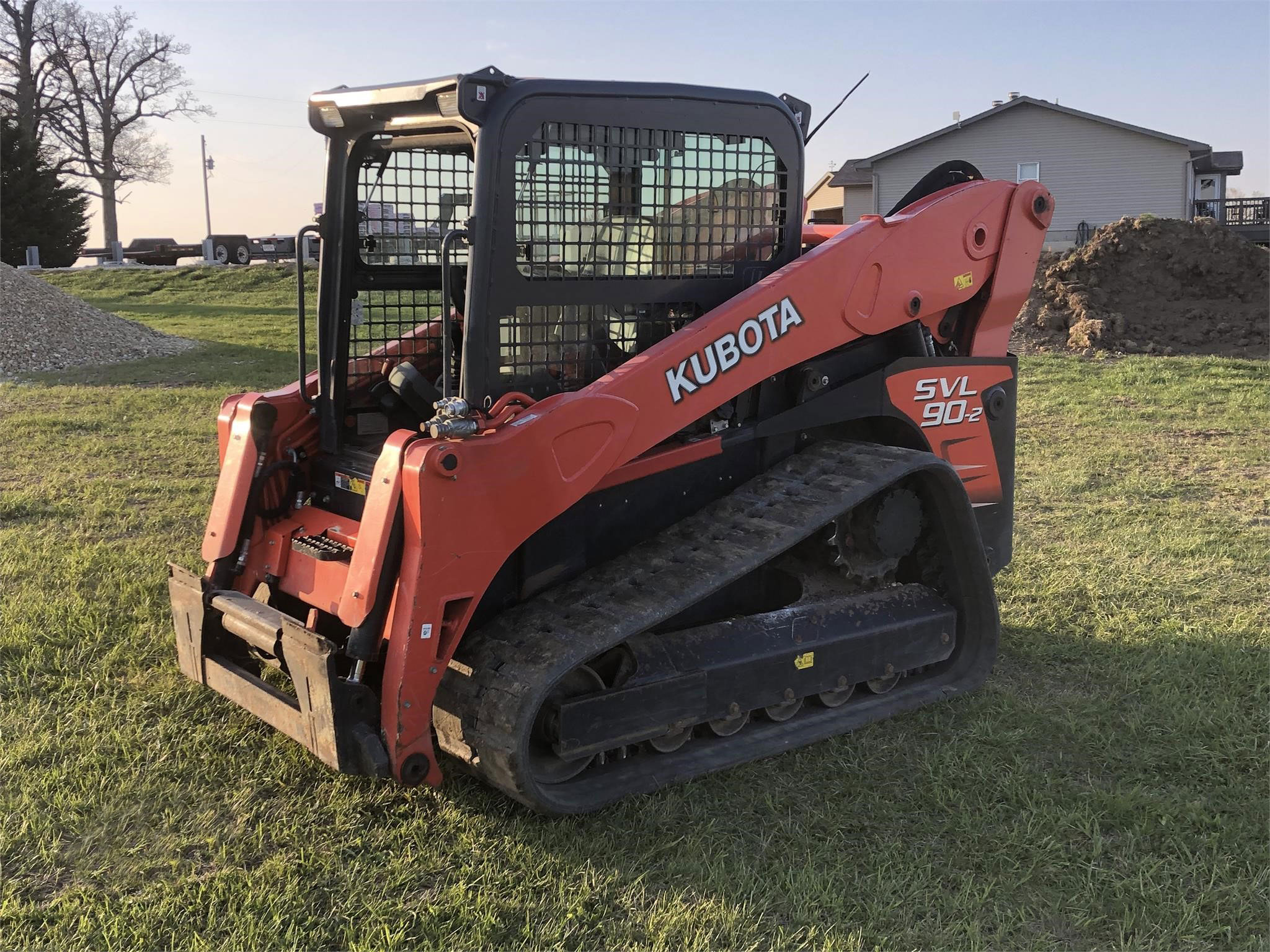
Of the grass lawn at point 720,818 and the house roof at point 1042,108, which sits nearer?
the grass lawn at point 720,818

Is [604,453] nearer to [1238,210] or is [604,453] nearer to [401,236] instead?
[401,236]

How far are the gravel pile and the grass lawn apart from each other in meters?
10.1

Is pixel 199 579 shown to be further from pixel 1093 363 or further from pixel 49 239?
pixel 49 239

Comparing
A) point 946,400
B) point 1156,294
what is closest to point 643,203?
point 946,400

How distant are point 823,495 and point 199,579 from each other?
7.66ft

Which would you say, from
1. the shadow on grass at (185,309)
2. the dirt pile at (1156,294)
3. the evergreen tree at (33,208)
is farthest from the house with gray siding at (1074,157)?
the evergreen tree at (33,208)

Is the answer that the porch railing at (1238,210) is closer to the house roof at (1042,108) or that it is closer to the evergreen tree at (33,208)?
the house roof at (1042,108)

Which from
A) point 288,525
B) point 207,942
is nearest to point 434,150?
point 288,525

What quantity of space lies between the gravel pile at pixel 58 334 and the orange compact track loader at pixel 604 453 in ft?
38.1

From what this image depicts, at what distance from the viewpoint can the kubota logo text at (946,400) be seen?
5113mm

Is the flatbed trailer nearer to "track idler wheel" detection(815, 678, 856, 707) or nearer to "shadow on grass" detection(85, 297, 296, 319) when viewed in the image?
"shadow on grass" detection(85, 297, 296, 319)

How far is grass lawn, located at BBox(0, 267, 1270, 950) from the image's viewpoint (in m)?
3.31

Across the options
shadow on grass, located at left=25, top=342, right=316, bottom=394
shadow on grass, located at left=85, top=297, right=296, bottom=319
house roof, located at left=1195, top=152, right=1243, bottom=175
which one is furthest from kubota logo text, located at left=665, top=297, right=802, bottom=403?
house roof, located at left=1195, top=152, right=1243, bottom=175

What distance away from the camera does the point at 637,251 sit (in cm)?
431
